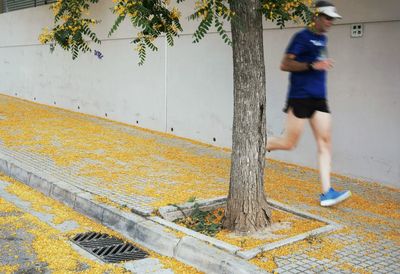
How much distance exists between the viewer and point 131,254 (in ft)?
16.1

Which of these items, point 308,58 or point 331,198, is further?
point 331,198

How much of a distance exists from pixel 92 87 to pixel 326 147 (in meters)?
8.72

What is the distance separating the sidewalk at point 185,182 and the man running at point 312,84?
2.26ft

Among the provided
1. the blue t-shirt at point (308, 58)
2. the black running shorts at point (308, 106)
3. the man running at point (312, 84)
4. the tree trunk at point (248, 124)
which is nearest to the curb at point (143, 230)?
the tree trunk at point (248, 124)

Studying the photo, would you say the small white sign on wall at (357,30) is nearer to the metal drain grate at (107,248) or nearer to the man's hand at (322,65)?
the man's hand at (322,65)

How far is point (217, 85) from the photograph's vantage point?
369 inches

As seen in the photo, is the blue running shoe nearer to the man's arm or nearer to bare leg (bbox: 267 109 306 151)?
bare leg (bbox: 267 109 306 151)

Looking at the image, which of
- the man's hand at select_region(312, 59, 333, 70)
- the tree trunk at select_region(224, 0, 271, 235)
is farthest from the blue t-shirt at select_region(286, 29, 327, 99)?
the tree trunk at select_region(224, 0, 271, 235)

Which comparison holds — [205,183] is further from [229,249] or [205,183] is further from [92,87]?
[92,87]

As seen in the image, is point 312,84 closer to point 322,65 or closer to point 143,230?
point 322,65

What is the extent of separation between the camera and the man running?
215 inches

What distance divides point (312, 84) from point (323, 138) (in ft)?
1.91

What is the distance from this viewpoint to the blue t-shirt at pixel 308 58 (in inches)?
217

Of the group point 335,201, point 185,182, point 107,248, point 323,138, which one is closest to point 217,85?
point 185,182
